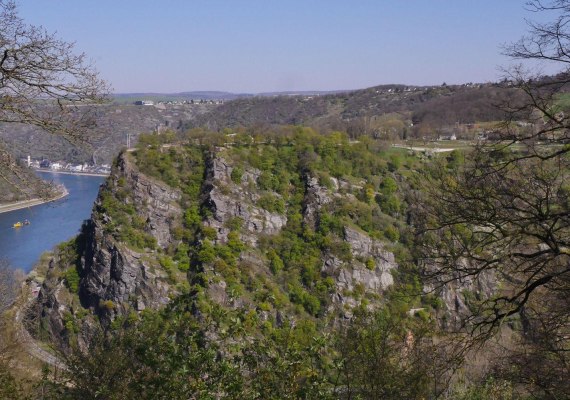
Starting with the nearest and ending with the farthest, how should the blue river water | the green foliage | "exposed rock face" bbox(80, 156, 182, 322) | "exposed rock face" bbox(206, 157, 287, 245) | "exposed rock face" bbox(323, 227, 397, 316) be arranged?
"exposed rock face" bbox(80, 156, 182, 322)
"exposed rock face" bbox(323, 227, 397, 316)
"exposed rock face" bbox(206, 157, 287, 245)
the green foliage
the blue river water

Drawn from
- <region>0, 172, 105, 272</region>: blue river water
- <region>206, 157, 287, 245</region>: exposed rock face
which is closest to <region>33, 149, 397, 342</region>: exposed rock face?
<region>206, 157, 287, 245</region>: exposed rock face

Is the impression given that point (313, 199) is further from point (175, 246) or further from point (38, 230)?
point (38, 230)

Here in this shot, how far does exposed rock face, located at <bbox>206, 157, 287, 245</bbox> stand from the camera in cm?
1694

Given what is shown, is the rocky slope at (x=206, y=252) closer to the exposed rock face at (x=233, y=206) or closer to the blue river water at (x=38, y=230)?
the exposed rock face at (x=233, y=206)

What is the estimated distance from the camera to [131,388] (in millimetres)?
2703

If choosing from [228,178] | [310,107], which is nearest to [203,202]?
[228,178]

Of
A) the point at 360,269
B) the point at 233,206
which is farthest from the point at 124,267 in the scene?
the point at 360,269

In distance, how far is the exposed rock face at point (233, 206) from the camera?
16.9m

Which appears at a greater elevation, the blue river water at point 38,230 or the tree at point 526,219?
the tree at point 526,219

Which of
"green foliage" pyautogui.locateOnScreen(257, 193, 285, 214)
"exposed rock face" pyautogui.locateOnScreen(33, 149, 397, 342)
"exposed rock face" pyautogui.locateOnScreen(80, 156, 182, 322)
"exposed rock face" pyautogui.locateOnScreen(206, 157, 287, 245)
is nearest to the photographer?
"exposed rock face" pyautogui.locateOnScreen(80, 156, 182, 322)

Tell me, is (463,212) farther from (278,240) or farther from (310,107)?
(310,107)

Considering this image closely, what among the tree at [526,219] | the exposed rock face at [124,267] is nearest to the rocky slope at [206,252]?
the exposed rock face at [124,267]

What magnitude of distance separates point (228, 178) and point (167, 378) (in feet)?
50.7

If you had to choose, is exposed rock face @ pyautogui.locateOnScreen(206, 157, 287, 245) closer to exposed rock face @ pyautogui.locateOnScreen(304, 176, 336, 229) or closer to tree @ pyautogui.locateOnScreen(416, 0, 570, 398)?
exposed rock face @ pyautogui.locateOnScreen(304, 176, 336, 229)
